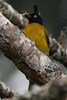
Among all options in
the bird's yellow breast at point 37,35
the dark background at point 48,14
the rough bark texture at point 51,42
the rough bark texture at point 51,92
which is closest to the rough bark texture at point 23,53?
the rough bark texture at point 51,92

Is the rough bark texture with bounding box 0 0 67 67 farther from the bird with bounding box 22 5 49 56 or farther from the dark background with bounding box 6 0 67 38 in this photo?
the dark background with bounding box 6 0 67 38

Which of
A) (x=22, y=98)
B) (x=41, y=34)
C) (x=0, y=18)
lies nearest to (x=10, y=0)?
(x=41, y=34)

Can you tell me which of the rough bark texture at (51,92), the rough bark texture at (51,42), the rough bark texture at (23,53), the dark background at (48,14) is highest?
the dark background at (48,14)

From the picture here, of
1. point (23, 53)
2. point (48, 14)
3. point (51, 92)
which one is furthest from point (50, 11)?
point (51, 92)

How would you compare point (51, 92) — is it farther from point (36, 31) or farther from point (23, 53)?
point (36, 31)

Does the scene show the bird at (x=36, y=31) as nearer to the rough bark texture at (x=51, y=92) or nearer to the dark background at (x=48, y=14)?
the dark background at (x=48, y=14)
